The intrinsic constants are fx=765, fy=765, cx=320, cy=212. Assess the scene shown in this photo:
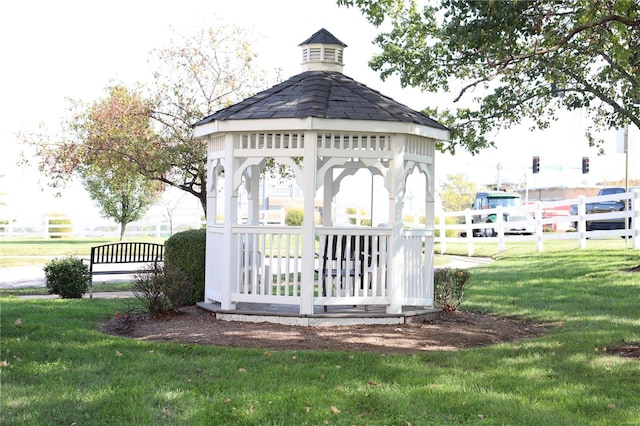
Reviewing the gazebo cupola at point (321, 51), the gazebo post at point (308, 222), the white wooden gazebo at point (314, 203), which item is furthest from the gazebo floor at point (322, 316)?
the gazebo cupola at point (321, 51)

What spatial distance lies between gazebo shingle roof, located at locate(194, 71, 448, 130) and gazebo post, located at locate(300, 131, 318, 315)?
1.46 feet

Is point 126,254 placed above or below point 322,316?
above

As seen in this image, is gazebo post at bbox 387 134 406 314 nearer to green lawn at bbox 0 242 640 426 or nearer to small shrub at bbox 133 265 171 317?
green lawn at bbox 0 242 640 426

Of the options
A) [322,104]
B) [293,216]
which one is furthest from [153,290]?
[293,216]

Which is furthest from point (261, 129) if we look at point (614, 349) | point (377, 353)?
point (614, 349)

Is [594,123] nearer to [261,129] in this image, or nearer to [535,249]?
[535,249]

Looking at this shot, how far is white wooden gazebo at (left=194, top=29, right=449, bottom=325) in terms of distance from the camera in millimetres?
10773

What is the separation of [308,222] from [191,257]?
2.91 metres

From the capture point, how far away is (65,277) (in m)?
14.6

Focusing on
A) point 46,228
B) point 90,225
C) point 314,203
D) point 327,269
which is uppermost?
point 314,203

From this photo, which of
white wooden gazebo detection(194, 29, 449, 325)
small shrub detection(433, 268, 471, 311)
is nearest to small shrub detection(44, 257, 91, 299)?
white wooden gazebo detection(194, 29, 449, 325)

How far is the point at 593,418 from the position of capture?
6.75 m

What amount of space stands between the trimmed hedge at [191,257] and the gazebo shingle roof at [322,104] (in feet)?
7.09

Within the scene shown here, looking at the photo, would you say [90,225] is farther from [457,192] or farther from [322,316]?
[457,192]
